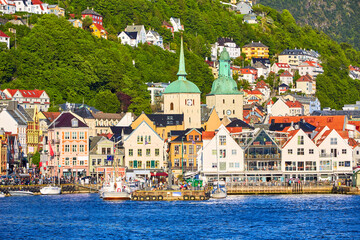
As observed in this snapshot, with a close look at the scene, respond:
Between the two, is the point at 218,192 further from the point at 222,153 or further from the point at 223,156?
the point at 222,153

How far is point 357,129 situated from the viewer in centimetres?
13938

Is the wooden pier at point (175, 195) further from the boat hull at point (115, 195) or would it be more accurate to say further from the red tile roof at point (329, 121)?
the red tile roof at point (329, 121)

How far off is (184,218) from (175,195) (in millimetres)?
14857

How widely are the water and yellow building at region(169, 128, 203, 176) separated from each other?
1818cm

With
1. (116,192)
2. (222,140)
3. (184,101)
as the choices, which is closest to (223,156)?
(222,140)

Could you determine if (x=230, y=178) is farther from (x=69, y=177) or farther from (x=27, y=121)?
(x=27, y=121)

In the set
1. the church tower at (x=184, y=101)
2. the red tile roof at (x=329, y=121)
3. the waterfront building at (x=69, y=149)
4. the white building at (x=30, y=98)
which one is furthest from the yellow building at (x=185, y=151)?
the white building at (x=30, y=98)

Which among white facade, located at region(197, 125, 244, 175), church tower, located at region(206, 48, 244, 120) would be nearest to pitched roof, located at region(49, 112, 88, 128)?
white facade, located at region(197, 125, 244, 175)

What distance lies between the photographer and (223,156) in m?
101

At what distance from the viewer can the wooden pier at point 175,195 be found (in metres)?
90.8

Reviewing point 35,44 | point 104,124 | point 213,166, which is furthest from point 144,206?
point 35,44

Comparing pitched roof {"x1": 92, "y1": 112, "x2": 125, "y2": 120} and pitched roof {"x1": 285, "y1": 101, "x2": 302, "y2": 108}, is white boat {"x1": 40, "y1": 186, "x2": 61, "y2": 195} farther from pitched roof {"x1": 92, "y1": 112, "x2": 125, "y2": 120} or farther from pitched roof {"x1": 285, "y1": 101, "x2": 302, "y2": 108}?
pitched roof {"x1": 285, "y1": 101, "x2": 302, "y2": 108}

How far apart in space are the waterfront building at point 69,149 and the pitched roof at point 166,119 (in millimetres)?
21676

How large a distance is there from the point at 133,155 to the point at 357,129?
148 ft
